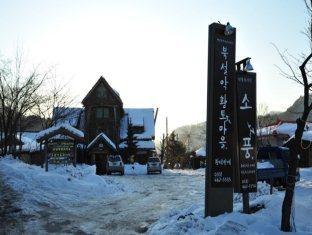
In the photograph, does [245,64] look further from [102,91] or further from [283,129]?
[102,91]

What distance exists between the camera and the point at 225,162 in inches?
412

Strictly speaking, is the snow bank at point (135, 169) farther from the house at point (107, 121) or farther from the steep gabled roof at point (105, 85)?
the steep gabled roof at point (105, 85)

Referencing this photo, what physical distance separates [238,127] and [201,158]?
163 ft

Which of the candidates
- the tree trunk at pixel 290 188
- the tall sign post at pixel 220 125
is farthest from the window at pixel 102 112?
the tree trunk at pixel 290 188

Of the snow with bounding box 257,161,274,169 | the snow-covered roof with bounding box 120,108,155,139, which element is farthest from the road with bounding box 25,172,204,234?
the snow-covered roof with bounding box 120,108,155,139

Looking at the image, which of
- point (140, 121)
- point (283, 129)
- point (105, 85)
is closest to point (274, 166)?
point (283, 129)

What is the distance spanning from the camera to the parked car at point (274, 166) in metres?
19.1

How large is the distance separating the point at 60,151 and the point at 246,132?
17053 millimetres

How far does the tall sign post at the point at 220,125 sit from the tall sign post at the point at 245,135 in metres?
0.16

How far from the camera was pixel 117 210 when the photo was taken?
47.0 feet

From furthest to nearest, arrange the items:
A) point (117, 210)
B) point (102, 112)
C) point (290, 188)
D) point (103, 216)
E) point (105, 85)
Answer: point (102, 112)
point (105, 85)
point (117, 210)
point (103, 216)
point (290, 188)


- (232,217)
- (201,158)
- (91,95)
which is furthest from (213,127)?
(201,158)

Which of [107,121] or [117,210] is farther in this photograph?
[107,121]

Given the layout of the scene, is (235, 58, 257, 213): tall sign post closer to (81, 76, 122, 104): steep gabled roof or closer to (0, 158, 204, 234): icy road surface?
(0, 158, 204, 234): icy road surface
